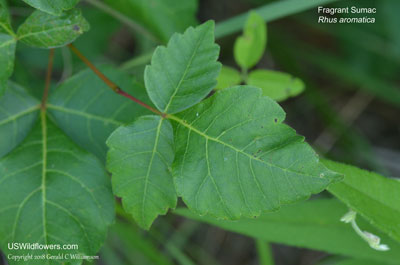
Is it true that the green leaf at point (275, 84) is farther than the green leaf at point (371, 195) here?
Yes

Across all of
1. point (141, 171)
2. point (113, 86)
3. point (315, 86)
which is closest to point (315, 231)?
point (141, 171)

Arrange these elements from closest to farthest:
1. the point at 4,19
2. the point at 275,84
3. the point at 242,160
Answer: the point at 242,160 → the point at 4,19 → the point at 275,84

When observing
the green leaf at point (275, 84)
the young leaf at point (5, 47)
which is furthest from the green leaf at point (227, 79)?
the young leaf at point (5, 47)

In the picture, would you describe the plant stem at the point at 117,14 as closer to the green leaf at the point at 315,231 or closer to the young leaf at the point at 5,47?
the young leaf at the point at 5,47

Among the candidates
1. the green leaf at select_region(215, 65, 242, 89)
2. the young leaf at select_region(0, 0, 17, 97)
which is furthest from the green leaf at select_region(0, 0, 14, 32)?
the green leaf at select_region(215, 65, 242, 89)

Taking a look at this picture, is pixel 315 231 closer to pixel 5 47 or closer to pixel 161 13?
pixel 161 13
